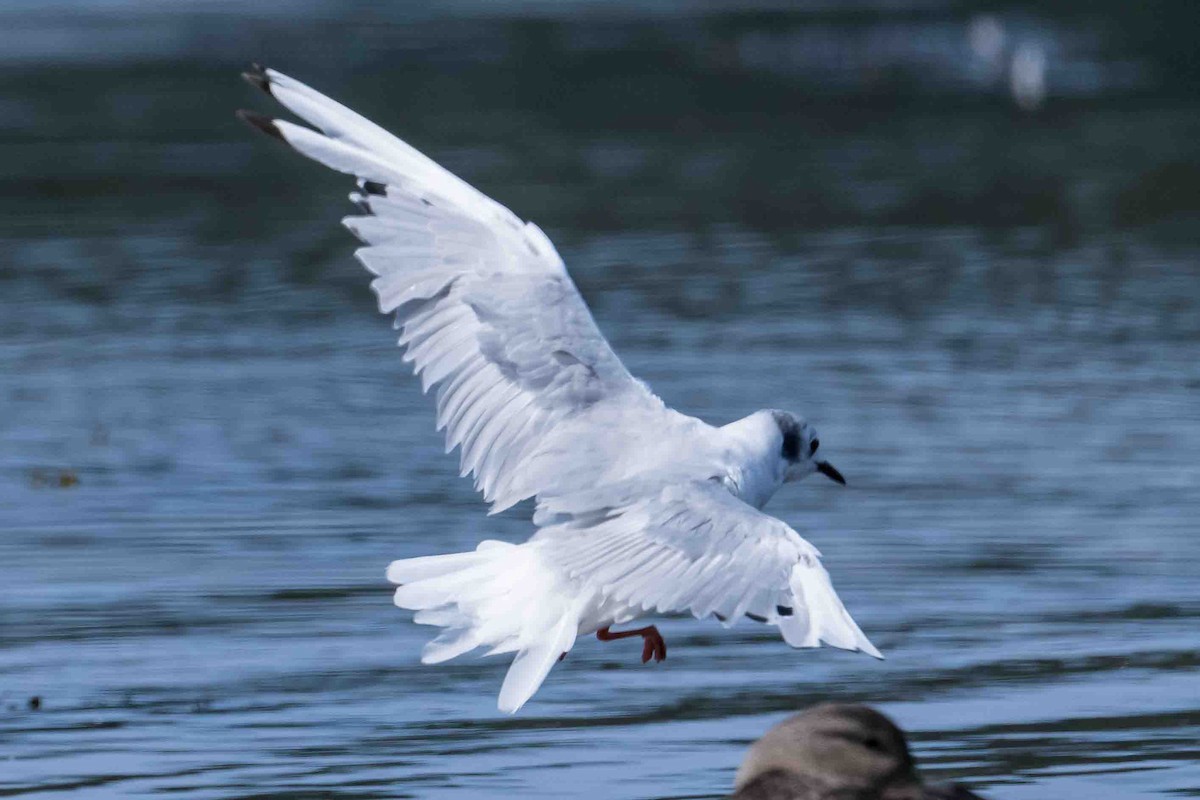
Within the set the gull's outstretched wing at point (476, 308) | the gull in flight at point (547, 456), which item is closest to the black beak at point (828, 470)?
the gull in flight at point (547, 456)

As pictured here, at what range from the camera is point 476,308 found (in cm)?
817

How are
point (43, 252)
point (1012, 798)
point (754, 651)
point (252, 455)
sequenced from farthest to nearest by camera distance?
point (43, 252), point (252, 455), point (754, 651), point (1012, 798)

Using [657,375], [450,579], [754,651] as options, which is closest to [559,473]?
[450,579]

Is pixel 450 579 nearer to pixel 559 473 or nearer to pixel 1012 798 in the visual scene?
pixel 559 473

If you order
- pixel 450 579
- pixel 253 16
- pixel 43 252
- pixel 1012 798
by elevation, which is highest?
pixel 253 16

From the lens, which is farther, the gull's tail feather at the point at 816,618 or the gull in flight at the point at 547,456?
the gull in flight at the point at 547,456

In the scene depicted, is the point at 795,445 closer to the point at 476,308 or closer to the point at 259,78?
the point at 476,308

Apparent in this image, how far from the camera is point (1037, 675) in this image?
8.47 metres

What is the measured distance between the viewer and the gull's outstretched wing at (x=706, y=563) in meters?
6.49

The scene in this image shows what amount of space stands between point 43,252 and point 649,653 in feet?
38.8

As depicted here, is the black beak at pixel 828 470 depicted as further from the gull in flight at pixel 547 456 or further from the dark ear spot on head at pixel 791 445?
the dark ear spot on head at pixel 791 445

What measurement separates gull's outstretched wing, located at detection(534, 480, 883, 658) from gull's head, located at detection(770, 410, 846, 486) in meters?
1.46

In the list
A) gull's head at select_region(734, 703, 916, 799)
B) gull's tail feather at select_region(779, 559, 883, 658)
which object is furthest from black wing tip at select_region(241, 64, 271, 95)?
gull's head at select_region(734, 703, 916, 799)

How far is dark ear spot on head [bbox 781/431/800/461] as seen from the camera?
8906 millimetres
